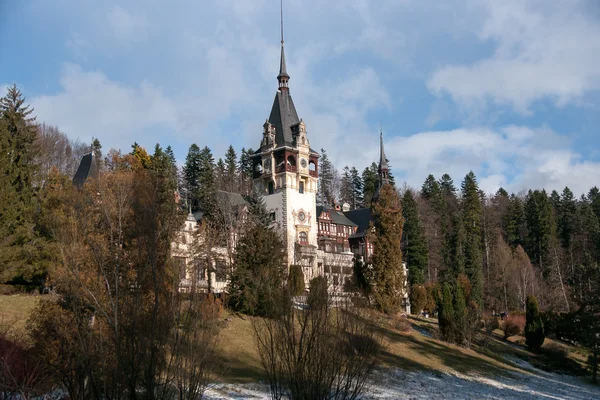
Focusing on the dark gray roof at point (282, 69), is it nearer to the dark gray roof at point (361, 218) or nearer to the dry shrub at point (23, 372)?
the dark gray roof at point (361, 218)

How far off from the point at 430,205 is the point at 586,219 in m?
22.2

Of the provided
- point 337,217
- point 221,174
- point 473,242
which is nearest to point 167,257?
point 473,242

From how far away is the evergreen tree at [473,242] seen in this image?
199ft

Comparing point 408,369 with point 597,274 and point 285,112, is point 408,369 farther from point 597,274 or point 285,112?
point 285,112

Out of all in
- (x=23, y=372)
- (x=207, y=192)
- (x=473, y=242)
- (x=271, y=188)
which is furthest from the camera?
(x=473, y=242)

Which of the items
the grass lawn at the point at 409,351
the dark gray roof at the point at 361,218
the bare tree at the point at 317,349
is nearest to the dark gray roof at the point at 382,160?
the dark gray roof at the point at 361,218

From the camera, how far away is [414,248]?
62125 millimetres

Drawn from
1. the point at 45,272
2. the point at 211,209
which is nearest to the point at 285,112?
the point at 211,209

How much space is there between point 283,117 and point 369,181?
39721 mm

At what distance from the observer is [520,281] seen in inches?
2581

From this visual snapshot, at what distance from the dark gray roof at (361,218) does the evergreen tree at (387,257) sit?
29824 mm

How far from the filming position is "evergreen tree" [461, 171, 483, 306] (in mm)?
60656

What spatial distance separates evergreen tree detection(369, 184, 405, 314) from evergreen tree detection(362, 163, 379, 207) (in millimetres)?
50417

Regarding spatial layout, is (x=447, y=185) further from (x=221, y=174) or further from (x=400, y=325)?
(x=400, y=325)
